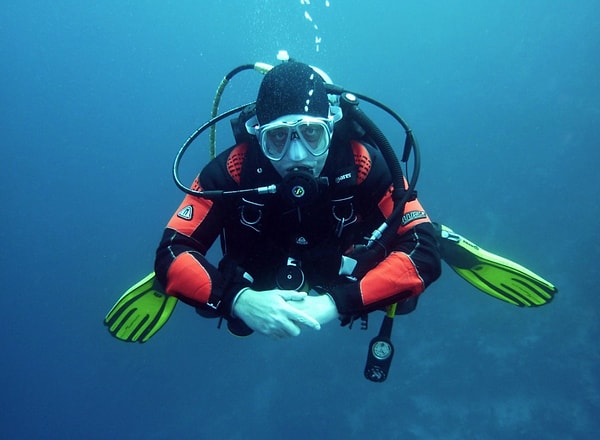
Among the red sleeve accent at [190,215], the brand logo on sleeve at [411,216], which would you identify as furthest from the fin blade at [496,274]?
the red sleeve accent at [190,215]

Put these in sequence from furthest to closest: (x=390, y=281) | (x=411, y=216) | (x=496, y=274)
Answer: (x=496, y=274) < (x=411, y=216) < (x=390, y=281)

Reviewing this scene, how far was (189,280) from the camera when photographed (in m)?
3.30

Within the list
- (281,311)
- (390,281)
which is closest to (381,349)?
(390,281)

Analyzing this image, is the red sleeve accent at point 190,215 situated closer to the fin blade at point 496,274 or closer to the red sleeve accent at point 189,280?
the red sleeve accent at point 189,280

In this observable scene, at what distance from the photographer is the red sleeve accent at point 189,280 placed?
3.29m

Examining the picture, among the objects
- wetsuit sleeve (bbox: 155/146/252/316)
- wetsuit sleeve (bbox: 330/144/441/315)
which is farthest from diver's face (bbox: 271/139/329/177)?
wetsuit sleeve (bbox: 330/144/441/315)

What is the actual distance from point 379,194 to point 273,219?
0.92 metres

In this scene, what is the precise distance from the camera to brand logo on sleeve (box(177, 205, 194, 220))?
3.66 meters

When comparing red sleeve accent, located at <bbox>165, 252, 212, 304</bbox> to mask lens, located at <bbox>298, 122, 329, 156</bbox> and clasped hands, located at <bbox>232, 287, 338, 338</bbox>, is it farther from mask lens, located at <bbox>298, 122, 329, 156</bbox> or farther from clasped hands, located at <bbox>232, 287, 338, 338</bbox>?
mask lens, located at <bbox>298, 122, 329, 156</bbox>

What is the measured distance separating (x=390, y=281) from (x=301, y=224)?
0.96 m

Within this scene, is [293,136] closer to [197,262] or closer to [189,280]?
[197,262]

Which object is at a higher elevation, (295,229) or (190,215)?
(295,229)

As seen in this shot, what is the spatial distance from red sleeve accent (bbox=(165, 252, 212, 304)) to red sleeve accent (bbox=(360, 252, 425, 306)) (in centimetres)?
115

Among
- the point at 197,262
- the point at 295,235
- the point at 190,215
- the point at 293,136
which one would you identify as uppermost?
the point at 293,136
